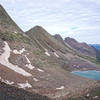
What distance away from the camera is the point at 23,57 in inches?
3873

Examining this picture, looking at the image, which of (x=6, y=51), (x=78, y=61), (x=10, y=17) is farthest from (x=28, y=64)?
(x=78, y=61)

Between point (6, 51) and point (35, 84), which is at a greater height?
point (6, 51)

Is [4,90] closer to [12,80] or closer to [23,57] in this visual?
[12,80]

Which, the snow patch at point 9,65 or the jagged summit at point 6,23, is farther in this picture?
the jagged summit at point 6,23

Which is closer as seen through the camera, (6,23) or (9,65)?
(9,65)

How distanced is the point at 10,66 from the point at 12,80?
12.7 meters

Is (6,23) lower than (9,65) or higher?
higher

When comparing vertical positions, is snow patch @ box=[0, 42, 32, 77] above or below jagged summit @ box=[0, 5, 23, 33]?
below

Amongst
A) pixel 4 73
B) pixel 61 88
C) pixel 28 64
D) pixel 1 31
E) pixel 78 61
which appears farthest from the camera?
pixel 78 61

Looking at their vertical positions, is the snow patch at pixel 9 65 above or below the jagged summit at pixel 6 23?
below

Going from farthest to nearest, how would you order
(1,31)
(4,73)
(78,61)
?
(78,61) < (1,31) < (4,73)

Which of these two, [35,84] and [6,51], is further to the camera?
[6,51]

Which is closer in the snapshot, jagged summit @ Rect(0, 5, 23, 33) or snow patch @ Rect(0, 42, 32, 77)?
snow patch @ Rect(0, 42, 32, 77)

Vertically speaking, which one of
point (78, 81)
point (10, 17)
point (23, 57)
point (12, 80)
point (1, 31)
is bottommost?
point (78, 81)
